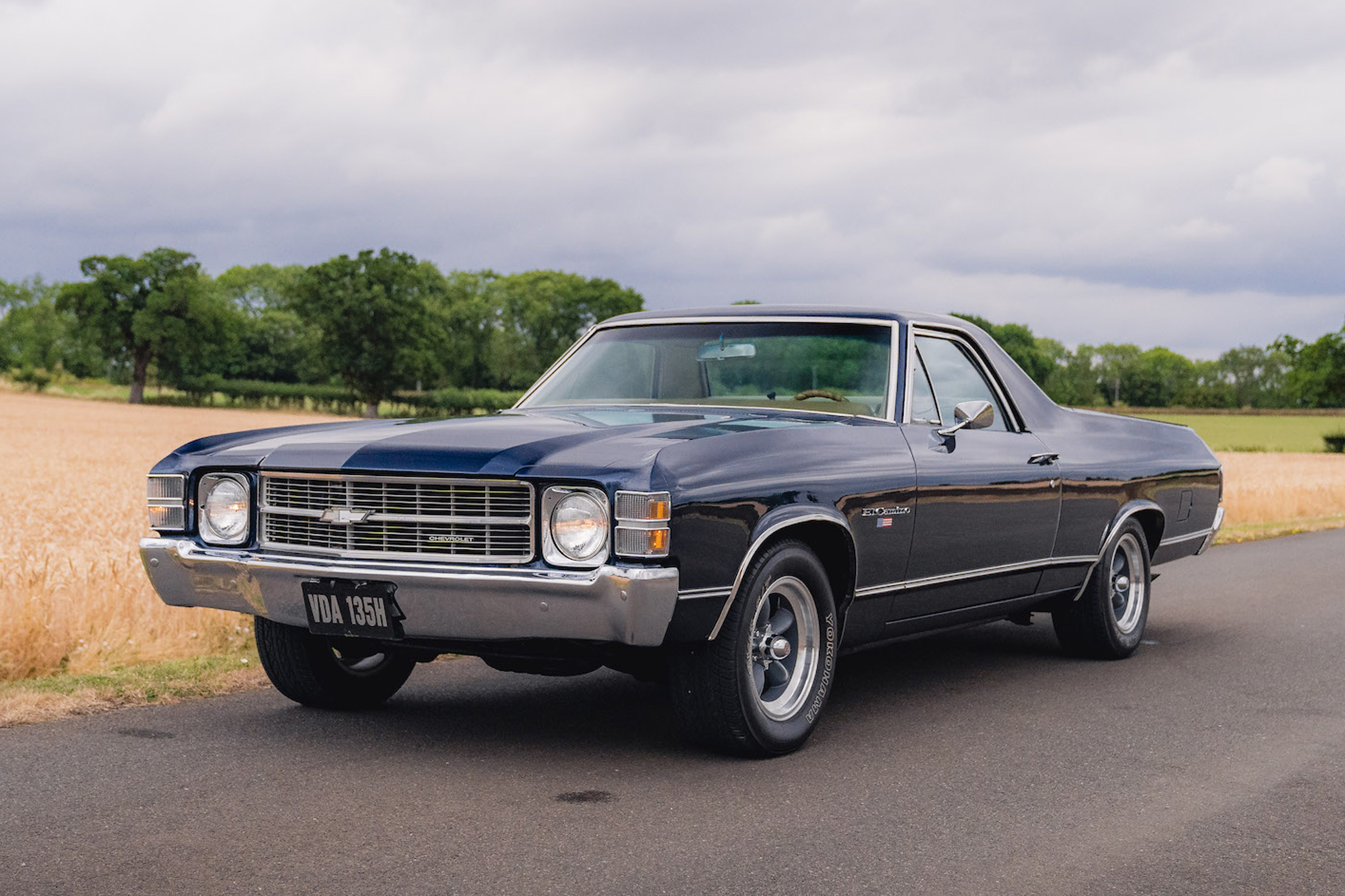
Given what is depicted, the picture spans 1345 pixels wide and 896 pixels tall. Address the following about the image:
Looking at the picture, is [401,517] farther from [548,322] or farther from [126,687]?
[548,322]

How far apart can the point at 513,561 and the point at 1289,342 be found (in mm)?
90159

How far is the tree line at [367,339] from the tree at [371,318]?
9cm

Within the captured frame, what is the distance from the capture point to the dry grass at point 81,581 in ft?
22.7

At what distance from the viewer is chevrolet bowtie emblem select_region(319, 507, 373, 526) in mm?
4887

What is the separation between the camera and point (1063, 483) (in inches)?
276

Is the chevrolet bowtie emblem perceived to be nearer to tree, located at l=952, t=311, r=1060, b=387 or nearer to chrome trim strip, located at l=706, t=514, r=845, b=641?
chrome trim strip, located at l=706, t=514, r=845, b=641

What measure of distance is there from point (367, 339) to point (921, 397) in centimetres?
7837

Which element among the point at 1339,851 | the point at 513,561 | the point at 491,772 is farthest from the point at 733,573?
the point at 1339,851

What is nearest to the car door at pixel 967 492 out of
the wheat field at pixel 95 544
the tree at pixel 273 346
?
the wheat field at pixel 95 544

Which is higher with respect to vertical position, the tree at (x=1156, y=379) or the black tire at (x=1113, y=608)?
the tree at (x=1156, y=379)

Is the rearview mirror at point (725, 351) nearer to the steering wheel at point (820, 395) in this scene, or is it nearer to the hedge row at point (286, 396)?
the steering wheel at point (820, 395)

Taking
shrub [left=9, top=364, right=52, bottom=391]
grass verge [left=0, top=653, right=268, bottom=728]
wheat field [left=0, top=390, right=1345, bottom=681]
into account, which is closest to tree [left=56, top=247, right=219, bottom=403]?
shrub [left=9, top=364, right=52, bottom=391]

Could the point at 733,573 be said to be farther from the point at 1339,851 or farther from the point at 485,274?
the point at 485,274

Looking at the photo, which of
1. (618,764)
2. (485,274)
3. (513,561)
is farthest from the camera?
(485,274)
